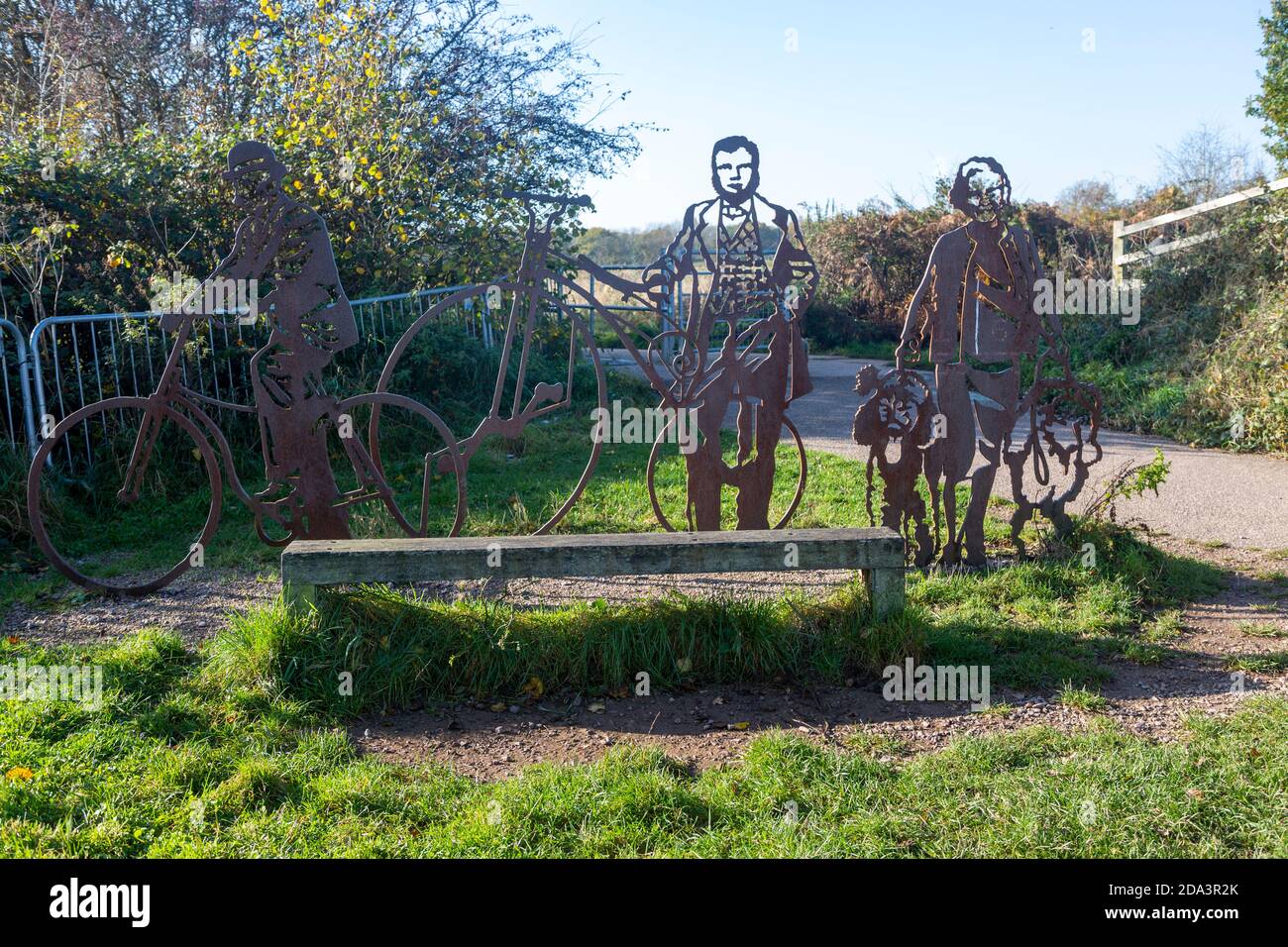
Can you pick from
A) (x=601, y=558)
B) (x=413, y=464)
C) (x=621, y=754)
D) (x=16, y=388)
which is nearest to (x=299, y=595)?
(x=601, y=558)

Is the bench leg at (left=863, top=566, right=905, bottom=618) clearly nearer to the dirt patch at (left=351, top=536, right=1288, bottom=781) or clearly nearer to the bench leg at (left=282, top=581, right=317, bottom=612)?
the dirt patch at (left=351, top=536, right=1288, bottom=781)

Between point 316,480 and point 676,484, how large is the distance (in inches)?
119

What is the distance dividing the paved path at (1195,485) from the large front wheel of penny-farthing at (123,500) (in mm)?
5170

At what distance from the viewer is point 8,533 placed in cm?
625

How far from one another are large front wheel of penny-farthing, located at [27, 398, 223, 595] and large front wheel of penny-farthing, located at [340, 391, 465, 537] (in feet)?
2.92

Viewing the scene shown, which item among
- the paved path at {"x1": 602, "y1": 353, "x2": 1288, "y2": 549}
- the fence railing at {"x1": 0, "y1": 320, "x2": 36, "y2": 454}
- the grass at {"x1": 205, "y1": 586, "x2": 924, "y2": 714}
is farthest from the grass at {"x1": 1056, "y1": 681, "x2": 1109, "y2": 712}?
the fence railing at {"x1": 0, "y1": 320, "x2": 36, "y2": 454}

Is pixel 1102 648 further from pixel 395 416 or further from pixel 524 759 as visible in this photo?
pixel 395 416

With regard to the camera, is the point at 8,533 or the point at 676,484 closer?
the point at 8,533

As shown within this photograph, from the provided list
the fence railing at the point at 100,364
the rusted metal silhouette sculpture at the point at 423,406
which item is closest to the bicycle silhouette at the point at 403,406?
the rusted metal silhouette sculpture at the point at 423,406

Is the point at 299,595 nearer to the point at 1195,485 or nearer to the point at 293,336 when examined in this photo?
the point at 293,336

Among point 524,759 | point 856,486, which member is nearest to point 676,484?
point 856,486

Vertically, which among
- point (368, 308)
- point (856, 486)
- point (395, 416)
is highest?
point (368, 308)

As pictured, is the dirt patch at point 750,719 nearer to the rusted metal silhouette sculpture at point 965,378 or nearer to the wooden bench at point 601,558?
the wooden bench at point 601,558

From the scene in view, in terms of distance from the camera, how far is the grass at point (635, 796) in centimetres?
301
